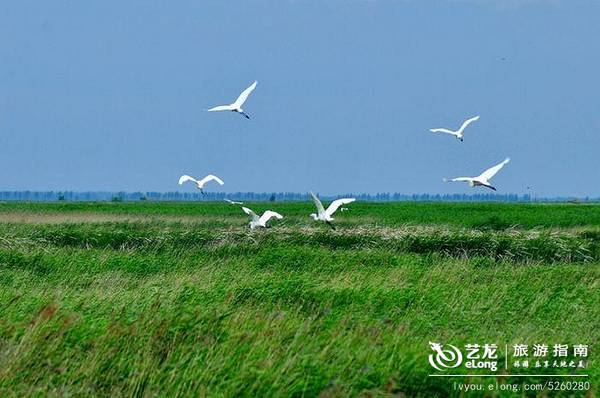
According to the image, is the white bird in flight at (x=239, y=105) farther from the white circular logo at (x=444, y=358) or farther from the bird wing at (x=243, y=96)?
the white circular logo at (x=444, y=358)

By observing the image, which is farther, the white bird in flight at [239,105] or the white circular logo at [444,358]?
the white bird in flight at [239,105]

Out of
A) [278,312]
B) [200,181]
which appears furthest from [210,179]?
[278,312]

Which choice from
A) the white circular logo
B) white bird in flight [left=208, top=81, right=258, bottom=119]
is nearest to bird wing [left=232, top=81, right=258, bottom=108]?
white bird in flight [left=208, top=81, right=258, bottom=119]

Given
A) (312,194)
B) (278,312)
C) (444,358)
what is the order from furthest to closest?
(312,194) < (278,312) < (444,358)

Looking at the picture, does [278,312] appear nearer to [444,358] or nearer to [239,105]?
[444,358]

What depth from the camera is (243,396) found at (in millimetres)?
7234

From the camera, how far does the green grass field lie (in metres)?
7.53

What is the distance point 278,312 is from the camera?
9898 millimetres

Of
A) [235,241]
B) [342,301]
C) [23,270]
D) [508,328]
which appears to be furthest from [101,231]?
[508,328]

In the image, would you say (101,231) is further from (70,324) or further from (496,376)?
(496,376)

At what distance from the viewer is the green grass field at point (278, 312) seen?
7.53 metres

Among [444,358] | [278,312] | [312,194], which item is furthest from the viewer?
[312,194]

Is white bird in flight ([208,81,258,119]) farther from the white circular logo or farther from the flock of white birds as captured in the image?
the white circular logo

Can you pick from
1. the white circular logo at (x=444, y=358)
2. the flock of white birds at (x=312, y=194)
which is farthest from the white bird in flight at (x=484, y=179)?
the white circular logo at (x=444, y=358)
